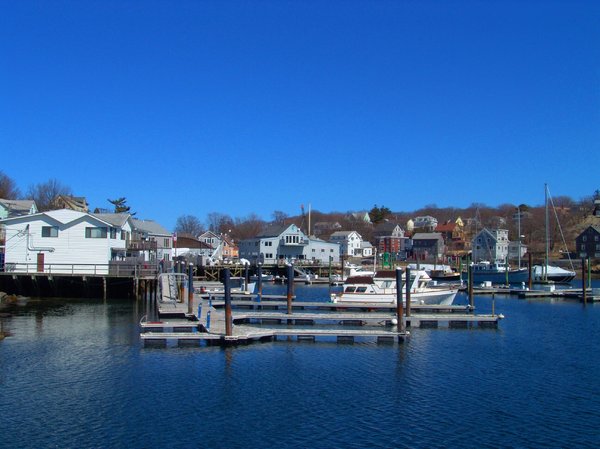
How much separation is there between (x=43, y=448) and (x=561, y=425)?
52.4 feet

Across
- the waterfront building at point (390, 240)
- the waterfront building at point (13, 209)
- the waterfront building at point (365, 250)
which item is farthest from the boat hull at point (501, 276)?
the waterfront building at point (13, 209)

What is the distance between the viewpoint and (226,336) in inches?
1239

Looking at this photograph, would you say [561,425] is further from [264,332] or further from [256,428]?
[264,332]

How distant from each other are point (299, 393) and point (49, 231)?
47095 mm

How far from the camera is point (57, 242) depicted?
6203 centimetres

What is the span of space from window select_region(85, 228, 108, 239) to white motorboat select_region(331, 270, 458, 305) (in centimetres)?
2656

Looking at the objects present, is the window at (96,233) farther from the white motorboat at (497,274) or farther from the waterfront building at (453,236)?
the waterfront building at (453,236)

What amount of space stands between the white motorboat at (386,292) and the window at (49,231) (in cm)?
3040

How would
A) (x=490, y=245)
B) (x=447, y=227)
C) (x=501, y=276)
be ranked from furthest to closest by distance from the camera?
1. (x=447, y=227)
2. (x=490, y=245)
3. (x=501, y=276)

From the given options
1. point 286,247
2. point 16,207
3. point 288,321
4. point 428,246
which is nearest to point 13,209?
point 16,207

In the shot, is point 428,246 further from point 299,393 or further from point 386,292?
point 299,393

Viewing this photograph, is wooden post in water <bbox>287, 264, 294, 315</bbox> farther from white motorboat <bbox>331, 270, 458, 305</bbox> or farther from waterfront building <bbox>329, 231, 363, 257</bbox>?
waterfront building <bbox>329, 231, 363, 257</bbox>

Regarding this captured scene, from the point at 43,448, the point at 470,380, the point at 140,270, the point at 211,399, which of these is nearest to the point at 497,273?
the point at 140,270

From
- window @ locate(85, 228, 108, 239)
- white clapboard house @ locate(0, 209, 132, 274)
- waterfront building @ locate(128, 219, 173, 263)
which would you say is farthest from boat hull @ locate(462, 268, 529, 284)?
white clapboard house @ locate(0, 209, 132, 274)
